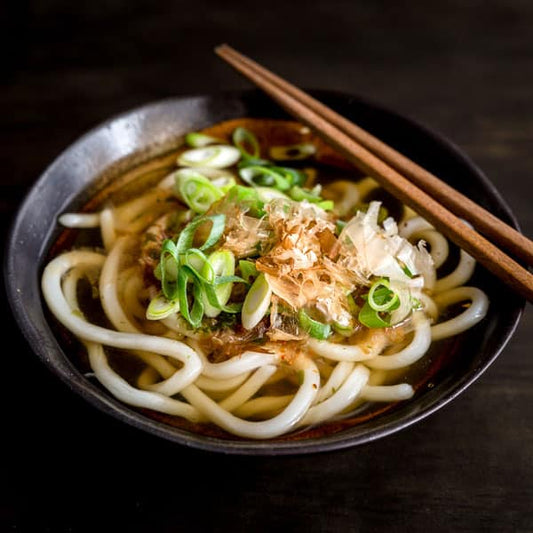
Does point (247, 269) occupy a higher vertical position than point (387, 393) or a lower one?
higher

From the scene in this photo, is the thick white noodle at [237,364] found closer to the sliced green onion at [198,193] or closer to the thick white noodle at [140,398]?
the thick white noodle at [140,398]

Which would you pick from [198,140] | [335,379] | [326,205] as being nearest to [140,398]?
[335,379]

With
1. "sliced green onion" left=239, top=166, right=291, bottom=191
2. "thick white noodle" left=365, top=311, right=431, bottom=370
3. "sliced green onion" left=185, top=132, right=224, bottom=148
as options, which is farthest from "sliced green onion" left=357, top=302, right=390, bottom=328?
"sliced green onion" left=185, top=132, right=224, bottom=148

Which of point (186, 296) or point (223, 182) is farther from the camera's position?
point (223, 182)

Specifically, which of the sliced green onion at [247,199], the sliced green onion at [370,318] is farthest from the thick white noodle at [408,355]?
the sliced green onion at [247,199]

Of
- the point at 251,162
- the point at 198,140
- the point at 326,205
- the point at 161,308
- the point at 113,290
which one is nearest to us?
the point at 161,308

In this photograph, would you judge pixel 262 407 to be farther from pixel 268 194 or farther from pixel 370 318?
pixel 268 194

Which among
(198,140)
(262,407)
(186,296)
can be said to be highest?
(198,140)

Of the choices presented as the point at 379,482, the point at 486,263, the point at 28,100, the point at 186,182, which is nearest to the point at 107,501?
the point at 379,482

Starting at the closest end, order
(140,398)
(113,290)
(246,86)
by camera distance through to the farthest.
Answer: (140,398)
(113,290)
(246,86)
